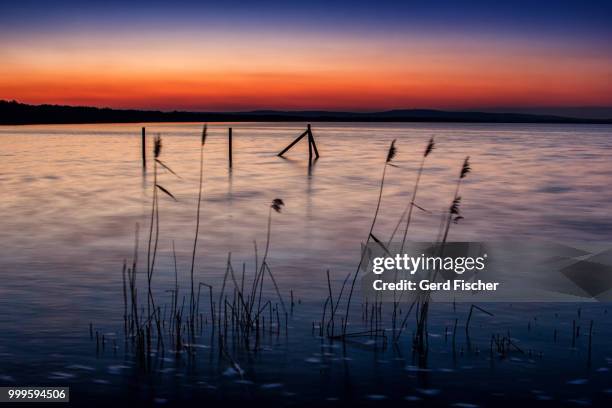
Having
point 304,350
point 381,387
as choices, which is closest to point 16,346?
point 304,350

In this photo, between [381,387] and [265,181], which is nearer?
[381,387]

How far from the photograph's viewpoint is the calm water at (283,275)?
9.70 metres

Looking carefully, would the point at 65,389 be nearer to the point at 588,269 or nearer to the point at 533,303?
the point at 533,303

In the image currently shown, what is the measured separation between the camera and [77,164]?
62.8 metres

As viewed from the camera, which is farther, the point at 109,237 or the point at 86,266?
the point at 109,237

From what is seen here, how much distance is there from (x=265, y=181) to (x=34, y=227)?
952 inches

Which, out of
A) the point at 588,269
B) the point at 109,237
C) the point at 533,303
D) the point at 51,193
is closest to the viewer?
the point at 533,303

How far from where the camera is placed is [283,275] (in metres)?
17.1

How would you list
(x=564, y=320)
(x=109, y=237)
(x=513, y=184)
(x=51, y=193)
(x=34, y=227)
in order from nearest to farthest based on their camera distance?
(x=564, y=320) → (x=109, y=237) → (x=34, y=227) → (x=51, y=193) → (x=513, y=184)

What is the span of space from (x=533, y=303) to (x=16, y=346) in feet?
28.1

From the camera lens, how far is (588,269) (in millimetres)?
17328

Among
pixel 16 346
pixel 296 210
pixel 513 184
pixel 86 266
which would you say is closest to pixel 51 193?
pixel 296 210

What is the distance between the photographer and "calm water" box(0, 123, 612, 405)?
9.70 metres

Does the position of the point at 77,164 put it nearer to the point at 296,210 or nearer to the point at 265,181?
the point at 265,181
